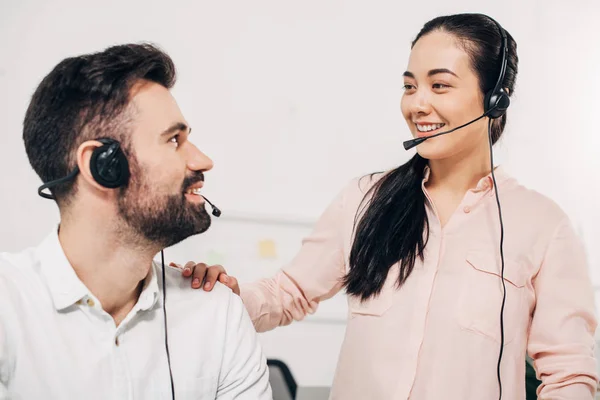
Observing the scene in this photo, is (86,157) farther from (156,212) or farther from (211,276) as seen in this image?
(211,276)

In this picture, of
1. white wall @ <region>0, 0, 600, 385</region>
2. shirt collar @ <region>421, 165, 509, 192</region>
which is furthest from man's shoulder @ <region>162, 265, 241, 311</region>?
white wall @ <region>0, 0, 600, 385</region>

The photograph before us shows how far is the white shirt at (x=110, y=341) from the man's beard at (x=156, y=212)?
4.5 inches

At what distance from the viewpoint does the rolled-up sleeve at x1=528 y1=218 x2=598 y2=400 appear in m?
1.28

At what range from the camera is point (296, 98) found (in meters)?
2.27

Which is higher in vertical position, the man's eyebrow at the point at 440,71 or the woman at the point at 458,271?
the man's eyebrow at the point at 440,71

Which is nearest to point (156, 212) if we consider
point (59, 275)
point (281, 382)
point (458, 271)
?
point (59, 275)

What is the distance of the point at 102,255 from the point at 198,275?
8.3 inches

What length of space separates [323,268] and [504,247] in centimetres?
41

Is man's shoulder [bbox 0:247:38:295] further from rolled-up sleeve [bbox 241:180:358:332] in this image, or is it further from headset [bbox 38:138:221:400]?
rolled-up sleeve [bbox 241:180:358:332]

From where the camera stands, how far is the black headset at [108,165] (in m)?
1.07

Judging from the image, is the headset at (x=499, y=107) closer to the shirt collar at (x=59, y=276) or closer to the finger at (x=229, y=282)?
the finger at (x=229, y=282)

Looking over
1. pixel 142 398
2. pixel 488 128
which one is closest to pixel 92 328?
pixel 142 398

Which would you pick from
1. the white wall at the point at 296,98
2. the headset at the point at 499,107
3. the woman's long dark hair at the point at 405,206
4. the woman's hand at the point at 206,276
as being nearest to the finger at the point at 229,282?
the woman's hand at the point at 206,276

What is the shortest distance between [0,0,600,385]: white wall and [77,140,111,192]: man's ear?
3.66 feet
